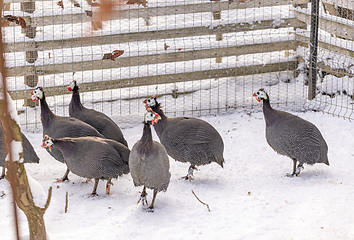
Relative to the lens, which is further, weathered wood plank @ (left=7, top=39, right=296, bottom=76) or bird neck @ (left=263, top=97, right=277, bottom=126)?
weathered wood plank @ (left=7, top=39, right=296, bottom=76)

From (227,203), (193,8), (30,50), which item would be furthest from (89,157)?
(193,8)

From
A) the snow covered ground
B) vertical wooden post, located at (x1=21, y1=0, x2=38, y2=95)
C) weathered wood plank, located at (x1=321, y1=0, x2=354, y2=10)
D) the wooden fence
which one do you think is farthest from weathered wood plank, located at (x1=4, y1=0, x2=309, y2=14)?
the snow covered ground

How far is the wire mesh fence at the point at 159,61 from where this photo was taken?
626 cm

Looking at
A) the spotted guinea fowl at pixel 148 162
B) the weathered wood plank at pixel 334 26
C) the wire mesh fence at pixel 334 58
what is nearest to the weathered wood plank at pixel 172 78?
the wire mesh fence at pixel 334 58

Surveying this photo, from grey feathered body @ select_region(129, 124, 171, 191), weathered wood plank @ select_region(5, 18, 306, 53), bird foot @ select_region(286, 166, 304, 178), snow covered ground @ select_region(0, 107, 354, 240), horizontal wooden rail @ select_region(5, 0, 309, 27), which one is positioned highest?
horizontal wooden rail @ select_region(5, 0, 309, 27)

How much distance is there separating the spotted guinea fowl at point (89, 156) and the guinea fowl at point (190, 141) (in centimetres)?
69

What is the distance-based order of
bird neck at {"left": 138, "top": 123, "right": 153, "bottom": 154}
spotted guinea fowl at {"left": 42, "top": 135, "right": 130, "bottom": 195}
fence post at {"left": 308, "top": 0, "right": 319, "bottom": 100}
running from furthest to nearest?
fence post at {"left": 308, "top": 0, "right": 319, "bottom": 100}, spotted guinea fowl at {"left": 42, "top": 135, "right": 130, "bottom": 195}, bird neck at {"left": 138, "top": 123, "right": 153, "bottom": 154}

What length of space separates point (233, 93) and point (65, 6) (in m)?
2.99

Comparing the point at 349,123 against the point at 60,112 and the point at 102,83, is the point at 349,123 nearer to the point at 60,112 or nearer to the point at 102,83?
the point at 102,83

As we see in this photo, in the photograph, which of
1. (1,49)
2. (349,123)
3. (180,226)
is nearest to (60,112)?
(180,226)

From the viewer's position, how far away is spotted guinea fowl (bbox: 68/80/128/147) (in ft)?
16.5

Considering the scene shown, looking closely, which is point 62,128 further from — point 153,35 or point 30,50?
point 153,35

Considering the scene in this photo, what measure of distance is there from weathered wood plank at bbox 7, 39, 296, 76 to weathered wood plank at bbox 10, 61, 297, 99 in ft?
0.82

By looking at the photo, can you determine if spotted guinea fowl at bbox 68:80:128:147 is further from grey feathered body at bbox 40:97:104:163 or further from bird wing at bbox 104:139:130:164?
bird wing at bbox 104:139:130:164
